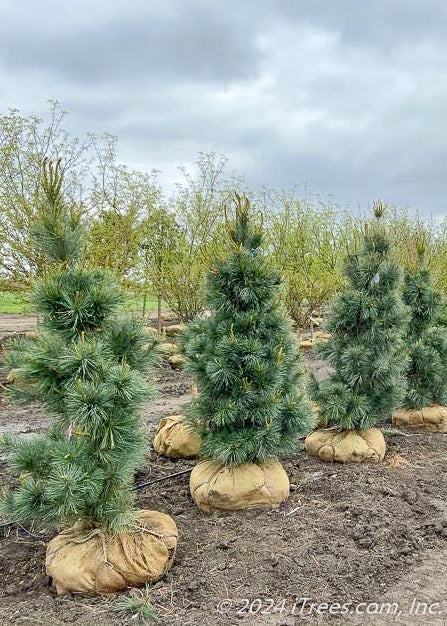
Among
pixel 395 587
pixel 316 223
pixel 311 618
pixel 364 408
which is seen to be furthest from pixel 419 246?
pixel 316 223

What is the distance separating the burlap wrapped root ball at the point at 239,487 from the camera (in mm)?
3887

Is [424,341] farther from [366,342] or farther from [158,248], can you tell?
[158,248]

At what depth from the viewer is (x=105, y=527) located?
3061 millimetres

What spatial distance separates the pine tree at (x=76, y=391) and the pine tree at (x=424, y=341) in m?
4.30

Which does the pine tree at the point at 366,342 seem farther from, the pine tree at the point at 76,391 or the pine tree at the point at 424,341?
the pine tree at the point at 76,391

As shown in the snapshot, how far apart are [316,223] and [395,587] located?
43.9 feet

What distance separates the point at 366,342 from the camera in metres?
5.35

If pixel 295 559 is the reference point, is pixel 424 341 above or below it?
above

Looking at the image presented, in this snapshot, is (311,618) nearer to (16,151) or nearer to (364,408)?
(364,408)

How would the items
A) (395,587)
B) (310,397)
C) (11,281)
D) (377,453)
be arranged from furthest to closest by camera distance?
(11,281) → (310,397) → (377,453) → (395,587)

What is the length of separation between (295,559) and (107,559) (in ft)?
3.79

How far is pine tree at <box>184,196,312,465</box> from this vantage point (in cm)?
397

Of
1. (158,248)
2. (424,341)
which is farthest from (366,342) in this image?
(158,248)

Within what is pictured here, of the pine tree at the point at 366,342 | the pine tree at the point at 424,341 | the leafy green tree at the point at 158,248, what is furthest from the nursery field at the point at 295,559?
the leafy green tree at the point at 158,248
